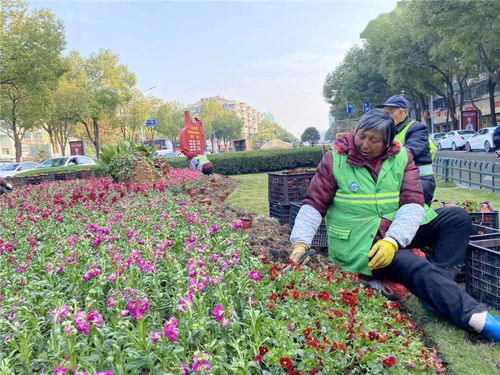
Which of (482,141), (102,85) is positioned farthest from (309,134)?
(482,141)

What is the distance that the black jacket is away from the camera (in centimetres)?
376

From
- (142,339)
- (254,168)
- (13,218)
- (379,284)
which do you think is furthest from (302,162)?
(142,339)

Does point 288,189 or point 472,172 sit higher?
point 288,189

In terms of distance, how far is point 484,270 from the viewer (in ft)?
9.98

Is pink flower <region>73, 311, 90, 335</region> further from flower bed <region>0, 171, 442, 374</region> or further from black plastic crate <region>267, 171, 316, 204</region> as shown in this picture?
black plastic crate <region>267, 171, 316, 204</region>

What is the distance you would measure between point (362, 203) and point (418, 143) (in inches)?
46.4

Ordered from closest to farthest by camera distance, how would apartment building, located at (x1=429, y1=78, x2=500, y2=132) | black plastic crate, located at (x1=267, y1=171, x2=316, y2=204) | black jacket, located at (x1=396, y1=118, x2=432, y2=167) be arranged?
black jacket, located at (x1=396, y1=118, x2=432, y2=167)
black plastic crate, located at (x1=267, y1=171, x2=316, y2=204)
apartment building, located at (x1=429, y1=78, x2=500, y2=132)

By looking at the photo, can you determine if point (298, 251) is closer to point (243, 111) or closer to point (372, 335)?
point (372, 335)

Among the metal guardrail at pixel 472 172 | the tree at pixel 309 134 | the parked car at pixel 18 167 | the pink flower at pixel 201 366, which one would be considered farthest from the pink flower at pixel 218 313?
the tree at pixel 309 134

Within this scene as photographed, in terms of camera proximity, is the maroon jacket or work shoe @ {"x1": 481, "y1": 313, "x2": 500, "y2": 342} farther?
the maroon jacket

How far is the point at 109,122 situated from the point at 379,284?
132 ft

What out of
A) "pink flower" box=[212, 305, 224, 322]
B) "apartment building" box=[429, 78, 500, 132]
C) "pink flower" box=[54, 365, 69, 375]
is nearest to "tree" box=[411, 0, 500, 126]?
"apartment building" box=[429, 78, 500, 132]

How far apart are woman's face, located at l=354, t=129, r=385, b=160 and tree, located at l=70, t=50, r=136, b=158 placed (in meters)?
29.7

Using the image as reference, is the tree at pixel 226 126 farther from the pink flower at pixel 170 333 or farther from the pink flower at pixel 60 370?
the pink flower at pixel 60 370
